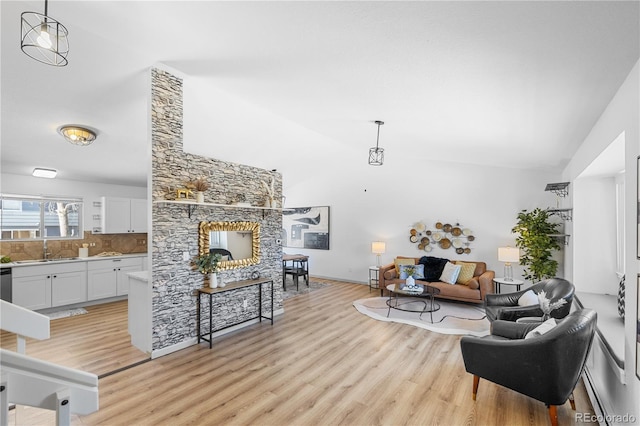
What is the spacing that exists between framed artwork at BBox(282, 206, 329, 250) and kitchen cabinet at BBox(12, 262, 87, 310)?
202 inches

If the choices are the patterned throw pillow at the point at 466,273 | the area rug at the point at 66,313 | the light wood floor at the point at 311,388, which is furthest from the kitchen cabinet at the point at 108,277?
the patterned throw pillow at the point at 466,273

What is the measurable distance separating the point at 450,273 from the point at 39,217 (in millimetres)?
7762

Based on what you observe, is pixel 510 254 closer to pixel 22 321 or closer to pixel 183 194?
pixel 183 194

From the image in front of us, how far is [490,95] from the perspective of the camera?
8.12ft

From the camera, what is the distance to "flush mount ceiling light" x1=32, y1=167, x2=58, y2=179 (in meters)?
5.03

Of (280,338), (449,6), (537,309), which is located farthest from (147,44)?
(537,309)

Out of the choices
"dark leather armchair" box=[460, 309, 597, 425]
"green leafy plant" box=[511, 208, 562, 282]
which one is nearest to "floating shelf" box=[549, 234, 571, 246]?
"green leafy plant" box=[511, 208, 562, 282]

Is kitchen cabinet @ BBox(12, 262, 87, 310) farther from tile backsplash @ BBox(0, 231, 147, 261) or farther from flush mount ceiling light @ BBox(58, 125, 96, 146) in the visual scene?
flush mount ceiling light @ BBox(58, 125, 96, 146)

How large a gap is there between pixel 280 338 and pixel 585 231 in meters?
4.20

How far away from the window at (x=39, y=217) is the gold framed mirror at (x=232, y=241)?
12.3 ft

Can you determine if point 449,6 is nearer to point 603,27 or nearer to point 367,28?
point 367,28

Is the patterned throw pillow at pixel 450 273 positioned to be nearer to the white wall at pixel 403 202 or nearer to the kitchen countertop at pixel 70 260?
the white wall at pixel 403 202

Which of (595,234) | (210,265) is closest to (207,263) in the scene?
(210,265)

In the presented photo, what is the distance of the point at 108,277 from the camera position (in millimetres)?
5754
